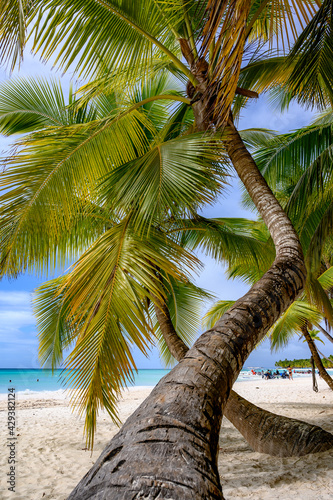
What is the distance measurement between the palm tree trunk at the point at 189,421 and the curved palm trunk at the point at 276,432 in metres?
1.75

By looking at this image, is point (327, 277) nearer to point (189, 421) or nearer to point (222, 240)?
point (222, 240)

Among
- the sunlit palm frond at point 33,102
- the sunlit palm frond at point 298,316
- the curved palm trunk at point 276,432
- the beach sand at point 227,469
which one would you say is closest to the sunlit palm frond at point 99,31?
the sunlit palm frond at point 33,102

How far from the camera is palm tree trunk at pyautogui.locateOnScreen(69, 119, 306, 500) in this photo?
1.02m

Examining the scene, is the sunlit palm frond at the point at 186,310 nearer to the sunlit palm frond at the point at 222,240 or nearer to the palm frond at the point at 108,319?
the sunlit palm frond at the point at 222,240

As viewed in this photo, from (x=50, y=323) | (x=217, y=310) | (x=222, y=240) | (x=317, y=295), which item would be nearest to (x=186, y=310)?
(x=217, y=310)

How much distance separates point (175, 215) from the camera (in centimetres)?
321

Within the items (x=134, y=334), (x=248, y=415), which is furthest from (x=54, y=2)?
(x=248, y=415)

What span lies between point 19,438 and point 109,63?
21.0ft

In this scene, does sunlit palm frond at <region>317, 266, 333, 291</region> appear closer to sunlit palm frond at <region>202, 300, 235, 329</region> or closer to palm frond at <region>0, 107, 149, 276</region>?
sunlit palm frond at <region>202, 300, 235, 329</region>

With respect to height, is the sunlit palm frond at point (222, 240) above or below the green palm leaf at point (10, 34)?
below

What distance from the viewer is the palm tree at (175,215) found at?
1.12 metres

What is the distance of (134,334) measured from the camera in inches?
115

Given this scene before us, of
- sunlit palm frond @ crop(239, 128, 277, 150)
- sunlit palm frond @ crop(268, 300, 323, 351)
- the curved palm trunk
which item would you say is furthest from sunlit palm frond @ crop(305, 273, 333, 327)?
sunlit palm frond @ crop(239, 128, 277, 150)

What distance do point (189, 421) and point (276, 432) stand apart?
11.0 feet
